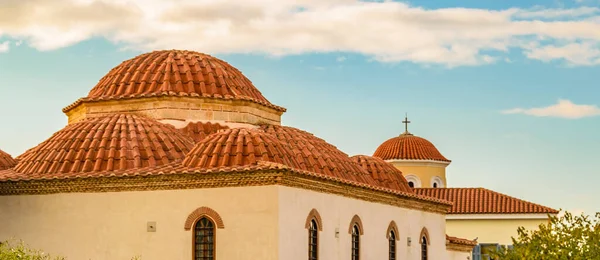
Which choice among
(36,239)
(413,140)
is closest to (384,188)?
(36,239)

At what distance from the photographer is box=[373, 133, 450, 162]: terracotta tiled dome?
152ft

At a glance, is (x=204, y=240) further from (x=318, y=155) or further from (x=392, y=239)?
(x=392, y=239)

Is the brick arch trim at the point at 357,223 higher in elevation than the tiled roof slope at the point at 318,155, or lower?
lower

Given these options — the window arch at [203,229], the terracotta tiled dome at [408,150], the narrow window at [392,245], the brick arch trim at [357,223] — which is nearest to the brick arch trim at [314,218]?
the brick arch trim at [357,223]

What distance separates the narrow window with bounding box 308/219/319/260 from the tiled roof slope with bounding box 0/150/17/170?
7822 mm

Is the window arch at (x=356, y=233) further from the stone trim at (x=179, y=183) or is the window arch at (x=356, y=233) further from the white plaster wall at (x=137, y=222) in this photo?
the white plaster wall at (x=137, y=222)

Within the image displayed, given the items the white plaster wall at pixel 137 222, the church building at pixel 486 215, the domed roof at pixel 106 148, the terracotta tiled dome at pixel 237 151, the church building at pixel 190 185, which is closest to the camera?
the white plaster wall at pixel 137 222

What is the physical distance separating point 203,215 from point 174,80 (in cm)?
622

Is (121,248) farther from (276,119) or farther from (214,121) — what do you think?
(276,119)

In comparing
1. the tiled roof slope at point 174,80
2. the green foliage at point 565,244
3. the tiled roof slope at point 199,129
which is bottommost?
the green foliage at point 565,244

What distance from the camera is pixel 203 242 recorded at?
76.8 feet

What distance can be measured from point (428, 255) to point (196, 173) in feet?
31.3

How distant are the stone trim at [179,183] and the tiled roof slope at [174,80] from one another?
4199mm

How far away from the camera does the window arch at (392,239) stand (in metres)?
28.4
